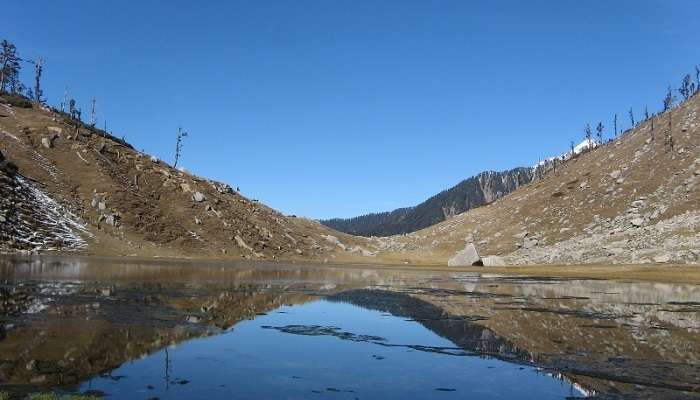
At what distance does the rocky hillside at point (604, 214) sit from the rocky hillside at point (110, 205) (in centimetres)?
3854

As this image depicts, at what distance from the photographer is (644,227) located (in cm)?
10894

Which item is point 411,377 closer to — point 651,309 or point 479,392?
point 479,392

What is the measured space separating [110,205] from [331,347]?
9765 centimetres

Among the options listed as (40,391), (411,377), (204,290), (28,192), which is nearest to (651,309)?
(411,377)

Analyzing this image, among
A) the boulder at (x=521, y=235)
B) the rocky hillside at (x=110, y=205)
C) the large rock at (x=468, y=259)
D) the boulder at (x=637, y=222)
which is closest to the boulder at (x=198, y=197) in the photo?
the rocky hillside at (x=110, y=205)

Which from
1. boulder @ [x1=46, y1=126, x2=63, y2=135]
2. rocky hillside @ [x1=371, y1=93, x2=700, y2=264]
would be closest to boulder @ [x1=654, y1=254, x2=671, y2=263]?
rocky hillside @ [x1=371, y1=93, x2=700, y2=264]

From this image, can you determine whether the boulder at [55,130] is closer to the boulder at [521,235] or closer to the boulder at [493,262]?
the boulder at [493,262]

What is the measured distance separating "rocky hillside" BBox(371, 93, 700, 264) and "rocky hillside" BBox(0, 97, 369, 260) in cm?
3854

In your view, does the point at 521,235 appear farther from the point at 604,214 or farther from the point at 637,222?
the point at 637,222

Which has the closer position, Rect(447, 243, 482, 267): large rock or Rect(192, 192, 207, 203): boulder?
Rect(447, 243, 482, 267): large rock

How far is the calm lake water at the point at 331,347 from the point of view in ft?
49.8

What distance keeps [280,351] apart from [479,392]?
26.2 feet

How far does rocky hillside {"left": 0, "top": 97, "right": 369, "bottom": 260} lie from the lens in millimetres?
93875

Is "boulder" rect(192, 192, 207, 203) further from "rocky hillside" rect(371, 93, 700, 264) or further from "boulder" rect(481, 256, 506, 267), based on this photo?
"boulder" rect(481, 256, 506, 267)
